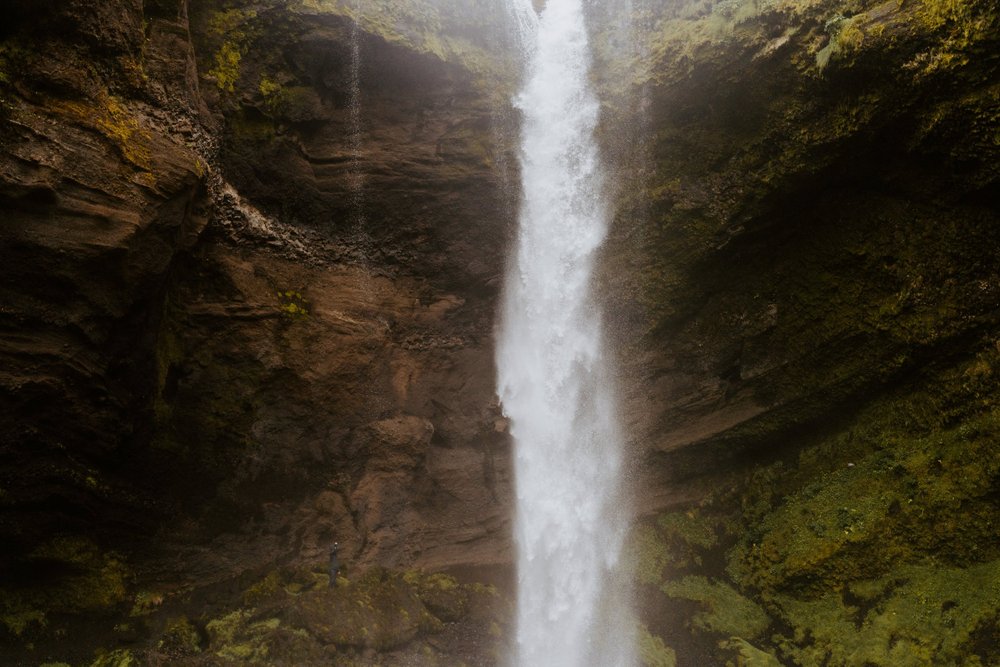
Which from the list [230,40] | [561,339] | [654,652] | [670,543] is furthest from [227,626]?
[230,40]

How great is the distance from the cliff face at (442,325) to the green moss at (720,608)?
0.18ft

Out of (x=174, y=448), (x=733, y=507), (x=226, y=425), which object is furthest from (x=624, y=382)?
(x=174, y=448)

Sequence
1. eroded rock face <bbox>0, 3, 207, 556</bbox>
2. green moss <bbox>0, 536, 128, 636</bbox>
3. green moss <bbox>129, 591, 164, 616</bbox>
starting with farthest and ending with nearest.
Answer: green moss <bbox>129, 591, 164, 616</bbox> → green moss <bbox>0, 536, 128, 636</bbox> → eroded rock face <bbox>0, 3, 207, 556</bbox>

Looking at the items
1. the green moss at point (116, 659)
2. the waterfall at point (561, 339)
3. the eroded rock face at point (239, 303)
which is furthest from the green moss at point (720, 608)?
the green moss at point (116, 659)

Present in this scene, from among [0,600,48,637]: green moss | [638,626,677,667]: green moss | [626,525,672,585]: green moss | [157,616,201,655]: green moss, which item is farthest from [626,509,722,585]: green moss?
[0,600,48,637]: green moss

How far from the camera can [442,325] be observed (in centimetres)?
1101

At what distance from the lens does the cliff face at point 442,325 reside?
7461 millimetres

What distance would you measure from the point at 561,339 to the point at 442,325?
2.38 m

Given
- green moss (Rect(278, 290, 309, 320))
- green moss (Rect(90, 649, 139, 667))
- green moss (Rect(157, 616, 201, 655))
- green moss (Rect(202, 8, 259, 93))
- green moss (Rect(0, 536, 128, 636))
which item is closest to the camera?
green moss (Rect(0, 536, 128, 636))

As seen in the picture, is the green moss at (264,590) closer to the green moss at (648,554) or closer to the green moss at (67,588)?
the green moss at (67,588)

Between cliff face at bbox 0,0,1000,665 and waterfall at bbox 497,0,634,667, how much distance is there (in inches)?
17.4

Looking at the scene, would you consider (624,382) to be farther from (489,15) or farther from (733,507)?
(489,15)

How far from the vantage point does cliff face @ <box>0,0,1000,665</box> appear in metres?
7.46

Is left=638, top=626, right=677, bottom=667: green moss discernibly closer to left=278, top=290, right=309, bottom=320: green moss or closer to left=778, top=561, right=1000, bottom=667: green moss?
left=778, top=561, right=1000, bottom=667: green moss
